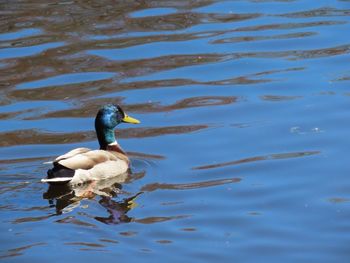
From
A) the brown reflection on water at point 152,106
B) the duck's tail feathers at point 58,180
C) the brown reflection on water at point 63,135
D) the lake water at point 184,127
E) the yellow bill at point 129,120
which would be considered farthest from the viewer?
the brown reflection on water at point 152,106

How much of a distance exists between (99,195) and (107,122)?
59.6 inches

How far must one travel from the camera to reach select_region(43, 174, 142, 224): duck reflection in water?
10229mm

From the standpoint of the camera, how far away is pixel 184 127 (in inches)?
501

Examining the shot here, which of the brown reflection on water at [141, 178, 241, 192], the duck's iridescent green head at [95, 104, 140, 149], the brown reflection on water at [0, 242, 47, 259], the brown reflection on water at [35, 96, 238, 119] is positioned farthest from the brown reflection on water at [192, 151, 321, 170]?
the brown reflection on water at [0, 242, 47, 259]

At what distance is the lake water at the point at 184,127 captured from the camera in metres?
9.55

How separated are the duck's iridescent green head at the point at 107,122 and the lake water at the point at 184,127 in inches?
11.3

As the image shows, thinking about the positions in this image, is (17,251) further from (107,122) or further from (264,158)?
(107,122)

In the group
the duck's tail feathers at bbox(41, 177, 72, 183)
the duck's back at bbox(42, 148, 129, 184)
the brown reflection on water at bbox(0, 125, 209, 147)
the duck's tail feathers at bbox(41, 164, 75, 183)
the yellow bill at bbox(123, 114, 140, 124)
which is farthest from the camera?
the yellow bill at bbox(123, 114, 140, 124)

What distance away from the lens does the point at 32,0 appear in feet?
62.4

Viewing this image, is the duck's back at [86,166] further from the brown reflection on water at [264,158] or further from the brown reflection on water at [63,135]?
the brown reflection on water at [264,158]

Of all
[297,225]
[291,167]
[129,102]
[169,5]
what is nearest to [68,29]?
[169,5]

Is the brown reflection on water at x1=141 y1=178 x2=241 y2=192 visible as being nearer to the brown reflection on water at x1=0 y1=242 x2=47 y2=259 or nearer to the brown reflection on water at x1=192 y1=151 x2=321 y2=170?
the brown reflection on water at x1=192 y1=151 x2=321 y2=170

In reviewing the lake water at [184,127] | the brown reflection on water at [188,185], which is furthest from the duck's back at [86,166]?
the brown reflection on water at [188,185]

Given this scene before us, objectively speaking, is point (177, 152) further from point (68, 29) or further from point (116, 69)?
point (68, 29)
